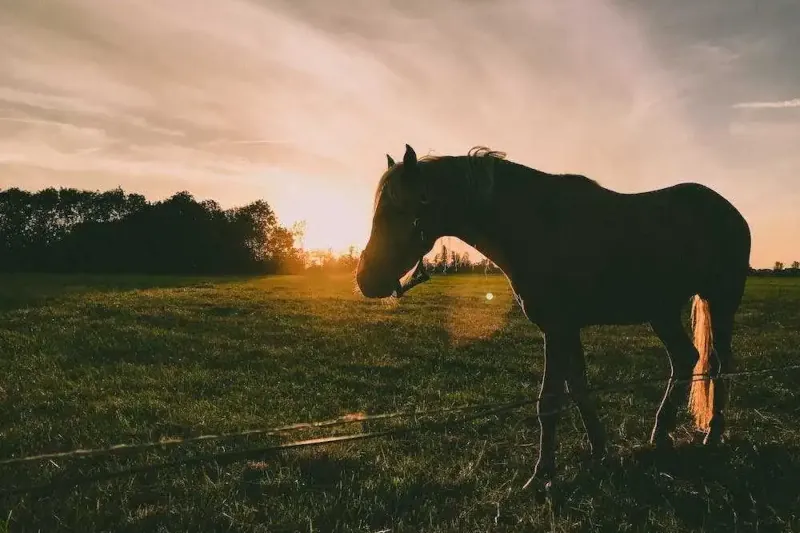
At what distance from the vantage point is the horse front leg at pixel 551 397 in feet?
14.6

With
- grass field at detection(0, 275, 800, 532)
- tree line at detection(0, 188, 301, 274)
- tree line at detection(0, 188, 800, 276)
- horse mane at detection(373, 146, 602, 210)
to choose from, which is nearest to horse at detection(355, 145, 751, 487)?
horse mane at detection(373, 146, 602, 210)

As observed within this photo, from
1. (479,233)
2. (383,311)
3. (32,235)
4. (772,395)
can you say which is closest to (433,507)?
(479,233)

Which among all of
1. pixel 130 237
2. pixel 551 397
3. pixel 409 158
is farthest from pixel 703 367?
pixel 130 237

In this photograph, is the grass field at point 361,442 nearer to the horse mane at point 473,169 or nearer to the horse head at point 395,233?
the horse head at point 395,233

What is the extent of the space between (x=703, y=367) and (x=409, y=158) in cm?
390

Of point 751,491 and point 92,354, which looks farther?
point 92,354

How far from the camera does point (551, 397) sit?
14.5ft

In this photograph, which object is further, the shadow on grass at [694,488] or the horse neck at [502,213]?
the horse neck at [502,213]

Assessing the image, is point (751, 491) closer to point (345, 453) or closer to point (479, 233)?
point (479, 233)

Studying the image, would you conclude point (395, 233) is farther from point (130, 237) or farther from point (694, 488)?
point (130, 237)

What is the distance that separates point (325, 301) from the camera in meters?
22.8

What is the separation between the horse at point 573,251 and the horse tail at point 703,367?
3 cm

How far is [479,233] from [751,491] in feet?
9.23

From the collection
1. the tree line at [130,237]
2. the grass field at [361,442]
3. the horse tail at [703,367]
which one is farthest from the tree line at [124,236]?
the horse tail at [703,367]
